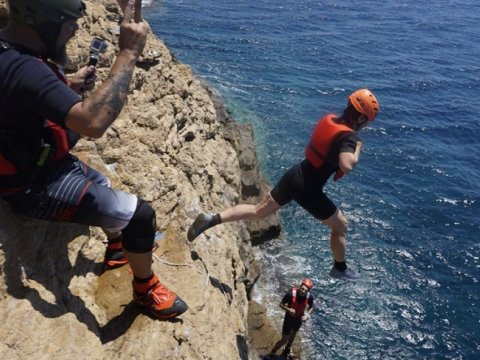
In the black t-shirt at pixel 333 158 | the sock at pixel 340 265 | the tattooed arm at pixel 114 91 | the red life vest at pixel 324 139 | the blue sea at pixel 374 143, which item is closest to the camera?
the tattooed arm at pixel 114 91

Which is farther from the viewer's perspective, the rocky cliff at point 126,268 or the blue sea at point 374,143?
the blue sea at point 374,143

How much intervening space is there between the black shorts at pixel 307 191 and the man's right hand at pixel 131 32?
5343 millimetres

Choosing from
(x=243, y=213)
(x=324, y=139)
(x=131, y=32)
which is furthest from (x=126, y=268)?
(x=324, y=139)

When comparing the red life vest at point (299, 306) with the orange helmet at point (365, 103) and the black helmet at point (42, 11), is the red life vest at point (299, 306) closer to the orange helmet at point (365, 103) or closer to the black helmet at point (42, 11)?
the orange helmet at point (365, 103)

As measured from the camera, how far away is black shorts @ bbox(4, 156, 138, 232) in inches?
194

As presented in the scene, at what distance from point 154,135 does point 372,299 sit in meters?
11.8

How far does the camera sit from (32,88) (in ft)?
13.0

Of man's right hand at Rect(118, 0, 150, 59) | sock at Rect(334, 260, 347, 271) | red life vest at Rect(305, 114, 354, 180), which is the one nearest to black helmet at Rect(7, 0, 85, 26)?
man's right hand at Rect(118, 0, 150, 59)

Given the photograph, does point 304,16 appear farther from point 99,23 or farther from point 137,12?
point 137,12

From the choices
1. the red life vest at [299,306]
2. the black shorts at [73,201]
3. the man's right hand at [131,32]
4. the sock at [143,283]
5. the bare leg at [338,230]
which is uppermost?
the man's right hand at [131,32]

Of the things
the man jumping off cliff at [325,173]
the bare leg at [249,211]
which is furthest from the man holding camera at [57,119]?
the bare leg at [249,211]

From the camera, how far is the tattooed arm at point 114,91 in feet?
12.9

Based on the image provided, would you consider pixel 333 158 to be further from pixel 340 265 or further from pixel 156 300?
pixel 156 300

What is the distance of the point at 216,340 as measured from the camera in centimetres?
687
